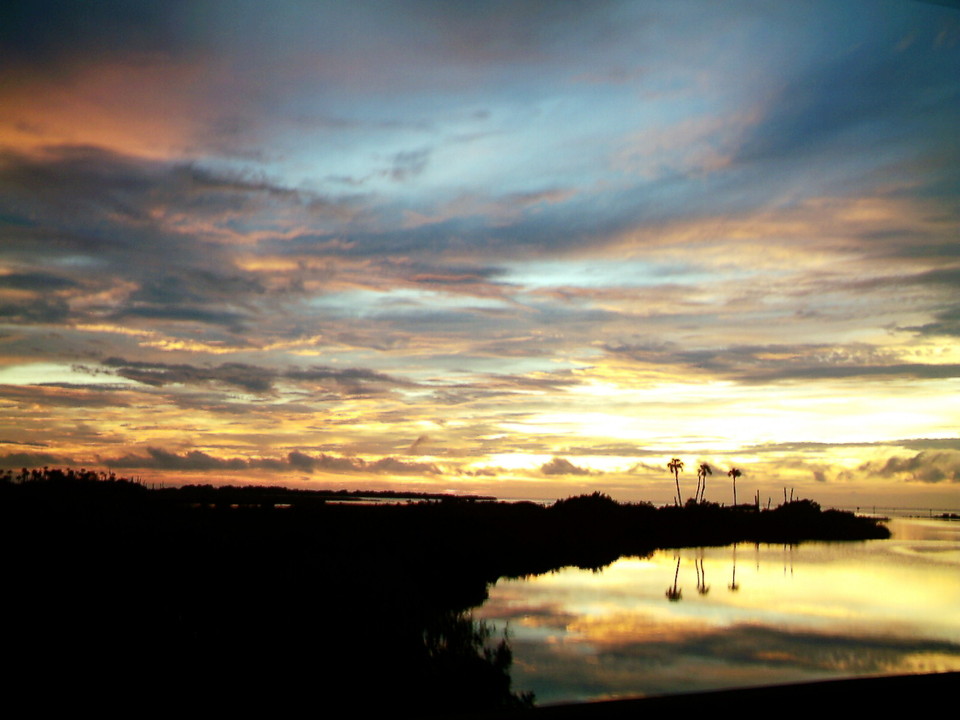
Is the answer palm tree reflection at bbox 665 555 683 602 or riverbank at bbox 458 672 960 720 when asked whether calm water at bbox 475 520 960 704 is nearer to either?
palm tree reflection at bbox 665 555 683 602

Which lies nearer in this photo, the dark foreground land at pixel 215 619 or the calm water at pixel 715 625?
the dark foreground land at pixel 215 619

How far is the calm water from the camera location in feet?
35.2

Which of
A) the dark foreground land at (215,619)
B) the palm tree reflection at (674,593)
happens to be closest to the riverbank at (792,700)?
the dark foreground land at (215,619)

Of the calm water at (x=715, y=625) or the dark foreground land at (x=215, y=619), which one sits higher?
the dark foreground land at (x=215, y=619)

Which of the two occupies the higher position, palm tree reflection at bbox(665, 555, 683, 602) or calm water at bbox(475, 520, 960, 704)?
calm water at bbox(475, 520, 960, 704)

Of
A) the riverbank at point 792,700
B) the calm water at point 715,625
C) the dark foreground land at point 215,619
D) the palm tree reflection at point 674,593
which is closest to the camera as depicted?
the riverbank at point 792,700

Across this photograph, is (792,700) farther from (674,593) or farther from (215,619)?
(674,593)

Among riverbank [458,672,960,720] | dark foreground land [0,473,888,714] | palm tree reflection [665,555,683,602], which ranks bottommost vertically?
palm tree reflection [665,555,683,602]

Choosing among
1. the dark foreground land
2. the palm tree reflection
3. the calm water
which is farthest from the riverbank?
the palm tree reflection

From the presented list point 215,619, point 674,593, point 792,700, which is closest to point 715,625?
point 674,593

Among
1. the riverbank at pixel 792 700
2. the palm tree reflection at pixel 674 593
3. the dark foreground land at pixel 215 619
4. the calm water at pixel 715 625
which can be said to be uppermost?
the riverbank at pixel 792 700

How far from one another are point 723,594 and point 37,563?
1697cm

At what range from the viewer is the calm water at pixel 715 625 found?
1074 centimetres

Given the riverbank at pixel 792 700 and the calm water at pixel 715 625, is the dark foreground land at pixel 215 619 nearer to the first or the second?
the calm water at pixel 715 625
